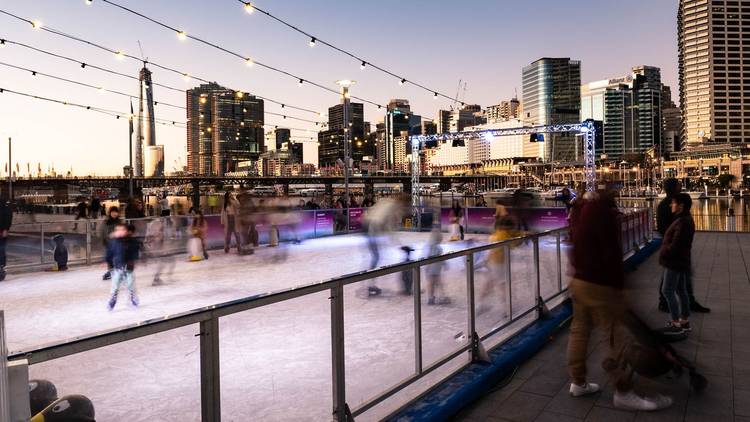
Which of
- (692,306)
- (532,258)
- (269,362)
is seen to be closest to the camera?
(269,362)

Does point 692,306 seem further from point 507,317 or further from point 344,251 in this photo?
point 344,251

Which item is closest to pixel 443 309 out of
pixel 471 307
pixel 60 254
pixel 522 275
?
pixel 471 307

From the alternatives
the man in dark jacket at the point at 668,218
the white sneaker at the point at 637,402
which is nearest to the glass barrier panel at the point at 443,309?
the white sneaker at the point at 637,402

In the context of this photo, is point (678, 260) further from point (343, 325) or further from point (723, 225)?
point (723, 225)

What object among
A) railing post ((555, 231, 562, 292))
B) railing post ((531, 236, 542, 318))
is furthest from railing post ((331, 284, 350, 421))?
railing post ((555, 231, 562, 292))

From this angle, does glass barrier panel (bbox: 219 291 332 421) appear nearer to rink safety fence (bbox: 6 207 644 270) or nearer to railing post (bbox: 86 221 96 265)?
rink safety fence (bbox: 6 207 644 270)

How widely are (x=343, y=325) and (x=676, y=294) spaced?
4.16 m

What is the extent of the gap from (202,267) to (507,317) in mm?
8454

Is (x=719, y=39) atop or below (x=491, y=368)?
atop

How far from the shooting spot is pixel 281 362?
3650mm

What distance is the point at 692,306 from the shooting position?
6656mm

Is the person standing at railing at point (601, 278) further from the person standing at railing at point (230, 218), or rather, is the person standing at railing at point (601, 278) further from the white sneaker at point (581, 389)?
the person standing at railing at point (230, 218)

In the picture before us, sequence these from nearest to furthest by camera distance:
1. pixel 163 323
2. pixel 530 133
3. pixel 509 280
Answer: pixel 163 323, pixel 509 280, pixel 530 133

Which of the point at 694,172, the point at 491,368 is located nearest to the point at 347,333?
the point at 491,368
